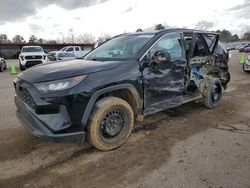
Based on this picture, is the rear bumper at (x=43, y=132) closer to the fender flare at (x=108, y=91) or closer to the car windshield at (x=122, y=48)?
the fender flare at (x=108, y=91)

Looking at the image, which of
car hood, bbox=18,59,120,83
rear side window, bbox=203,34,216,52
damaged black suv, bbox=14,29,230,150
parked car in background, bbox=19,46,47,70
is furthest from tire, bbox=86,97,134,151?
parked car in background, bbox=19,46,47,70

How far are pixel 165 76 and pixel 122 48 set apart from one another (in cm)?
95

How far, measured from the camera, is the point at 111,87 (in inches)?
154

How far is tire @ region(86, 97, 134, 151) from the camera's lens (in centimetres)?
378

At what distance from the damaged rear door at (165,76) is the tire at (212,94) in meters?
1.07

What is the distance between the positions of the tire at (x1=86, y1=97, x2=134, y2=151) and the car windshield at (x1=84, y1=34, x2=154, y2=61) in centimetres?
89

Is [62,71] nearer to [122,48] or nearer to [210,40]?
[122,48]

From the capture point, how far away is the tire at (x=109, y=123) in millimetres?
3777

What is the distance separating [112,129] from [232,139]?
2052mm

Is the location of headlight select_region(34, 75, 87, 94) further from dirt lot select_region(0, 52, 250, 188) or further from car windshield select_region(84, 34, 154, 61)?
car windshield select_region(84, 34, 154, 61)

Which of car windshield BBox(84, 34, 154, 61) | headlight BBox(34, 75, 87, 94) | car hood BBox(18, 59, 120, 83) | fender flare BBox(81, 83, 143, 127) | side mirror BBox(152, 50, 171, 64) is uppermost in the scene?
car windshield BBox(84, 34, 154, 61)

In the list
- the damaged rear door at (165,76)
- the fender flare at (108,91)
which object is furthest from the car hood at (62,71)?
the damaged rear door at (165,76)

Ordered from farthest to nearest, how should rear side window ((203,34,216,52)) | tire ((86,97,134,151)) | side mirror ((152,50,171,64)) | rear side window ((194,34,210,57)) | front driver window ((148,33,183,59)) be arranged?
rear side window ((203,34,216,52)) < rear side window ((194,34,210,57)) < front driver window ((148,33,183,59)) < side mirror ((152,50,171,64)) < tire ((86,97,134,151))

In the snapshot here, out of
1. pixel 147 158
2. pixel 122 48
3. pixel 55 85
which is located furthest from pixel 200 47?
pixel 55 85
